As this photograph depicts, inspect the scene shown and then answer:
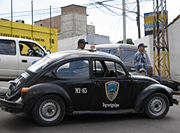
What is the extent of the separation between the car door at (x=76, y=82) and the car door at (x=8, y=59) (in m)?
5.27

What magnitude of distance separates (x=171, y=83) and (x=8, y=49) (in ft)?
21.9

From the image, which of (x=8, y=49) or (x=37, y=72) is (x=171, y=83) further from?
(x=37, y=72)

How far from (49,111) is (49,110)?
2 centimetres

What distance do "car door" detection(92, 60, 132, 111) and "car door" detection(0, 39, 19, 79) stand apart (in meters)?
5.33

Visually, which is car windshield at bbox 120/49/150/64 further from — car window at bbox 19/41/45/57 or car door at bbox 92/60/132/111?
car door at bbox 92/60/132/111

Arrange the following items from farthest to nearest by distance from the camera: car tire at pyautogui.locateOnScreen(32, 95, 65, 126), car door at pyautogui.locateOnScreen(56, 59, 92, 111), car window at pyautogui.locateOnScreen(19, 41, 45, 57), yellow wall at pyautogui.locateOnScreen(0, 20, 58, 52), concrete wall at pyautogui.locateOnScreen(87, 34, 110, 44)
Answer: concrete wall at pyautogui.locateOnScreen(87, 34, 110, 44)
yellow wall at pyautogui.locateOnScreen(0, 20, 58, 52)
car window at pyautogui.locateOnScreen(19, 41, 45, 57)
car door at pyautogui.locateOnScreen(56, 59, 92, 111)
car tire at pyautogui.locateOnScreen(32, 95, 65, 126)

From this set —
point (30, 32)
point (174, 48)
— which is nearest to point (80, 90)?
point (30, 32)

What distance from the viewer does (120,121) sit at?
27.4 ft

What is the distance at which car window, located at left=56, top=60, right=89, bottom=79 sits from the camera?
26.4 feet

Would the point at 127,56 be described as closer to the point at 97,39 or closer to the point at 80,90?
the point at 80,90

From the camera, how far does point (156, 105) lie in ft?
28.8

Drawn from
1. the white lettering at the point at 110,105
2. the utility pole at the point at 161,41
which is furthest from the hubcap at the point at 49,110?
the utility pole at the point at 161,41

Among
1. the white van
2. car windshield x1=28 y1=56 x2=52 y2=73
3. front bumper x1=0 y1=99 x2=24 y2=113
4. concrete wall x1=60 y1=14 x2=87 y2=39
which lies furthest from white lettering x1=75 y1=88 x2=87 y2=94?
concrete wall x1=60 y1=14 x2=87 y2=39

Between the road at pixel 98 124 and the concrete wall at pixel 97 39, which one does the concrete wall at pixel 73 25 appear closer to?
the concrete wall at pixel 97 39
